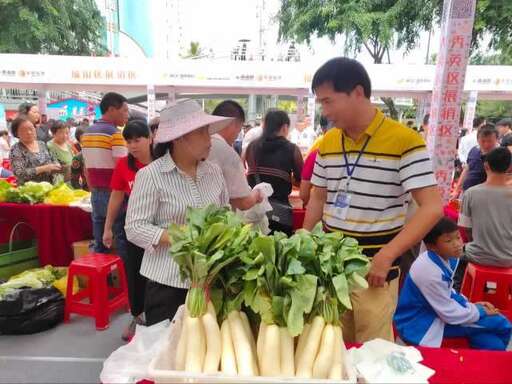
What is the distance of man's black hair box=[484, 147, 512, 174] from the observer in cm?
274

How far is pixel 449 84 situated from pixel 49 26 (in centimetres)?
1339

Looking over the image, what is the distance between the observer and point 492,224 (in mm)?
2840

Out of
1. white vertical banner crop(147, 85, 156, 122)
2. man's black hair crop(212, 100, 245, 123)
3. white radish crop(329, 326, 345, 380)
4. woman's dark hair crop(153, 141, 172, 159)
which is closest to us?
white radish crop(329, 326, 345, 380)

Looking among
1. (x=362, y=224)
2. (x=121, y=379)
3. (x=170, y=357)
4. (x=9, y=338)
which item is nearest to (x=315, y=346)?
(x=170, y=357)

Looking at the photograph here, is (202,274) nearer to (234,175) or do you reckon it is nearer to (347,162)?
(347,162)

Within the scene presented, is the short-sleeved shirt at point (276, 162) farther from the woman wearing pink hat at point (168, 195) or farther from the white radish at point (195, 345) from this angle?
the white radish at point (195, 345)

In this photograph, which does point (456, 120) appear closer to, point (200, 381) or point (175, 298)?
point (175, 298)

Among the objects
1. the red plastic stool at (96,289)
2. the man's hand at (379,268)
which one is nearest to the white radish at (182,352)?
the man's hand at (379,268)

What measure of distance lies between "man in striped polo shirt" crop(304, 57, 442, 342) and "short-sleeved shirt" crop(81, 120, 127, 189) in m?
2.03

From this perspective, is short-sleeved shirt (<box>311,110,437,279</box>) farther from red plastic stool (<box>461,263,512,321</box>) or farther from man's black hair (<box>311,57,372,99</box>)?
red plastic stool (<box>461,263,512,321</box>)

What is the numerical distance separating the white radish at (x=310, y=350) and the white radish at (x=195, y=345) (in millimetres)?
231

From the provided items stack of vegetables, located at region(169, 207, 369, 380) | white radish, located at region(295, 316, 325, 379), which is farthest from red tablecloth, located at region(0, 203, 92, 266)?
white radish, located at region(295, 316, 325, 379)

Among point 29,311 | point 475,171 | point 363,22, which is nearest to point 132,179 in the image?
point 29,311

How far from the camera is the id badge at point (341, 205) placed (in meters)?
1.45
